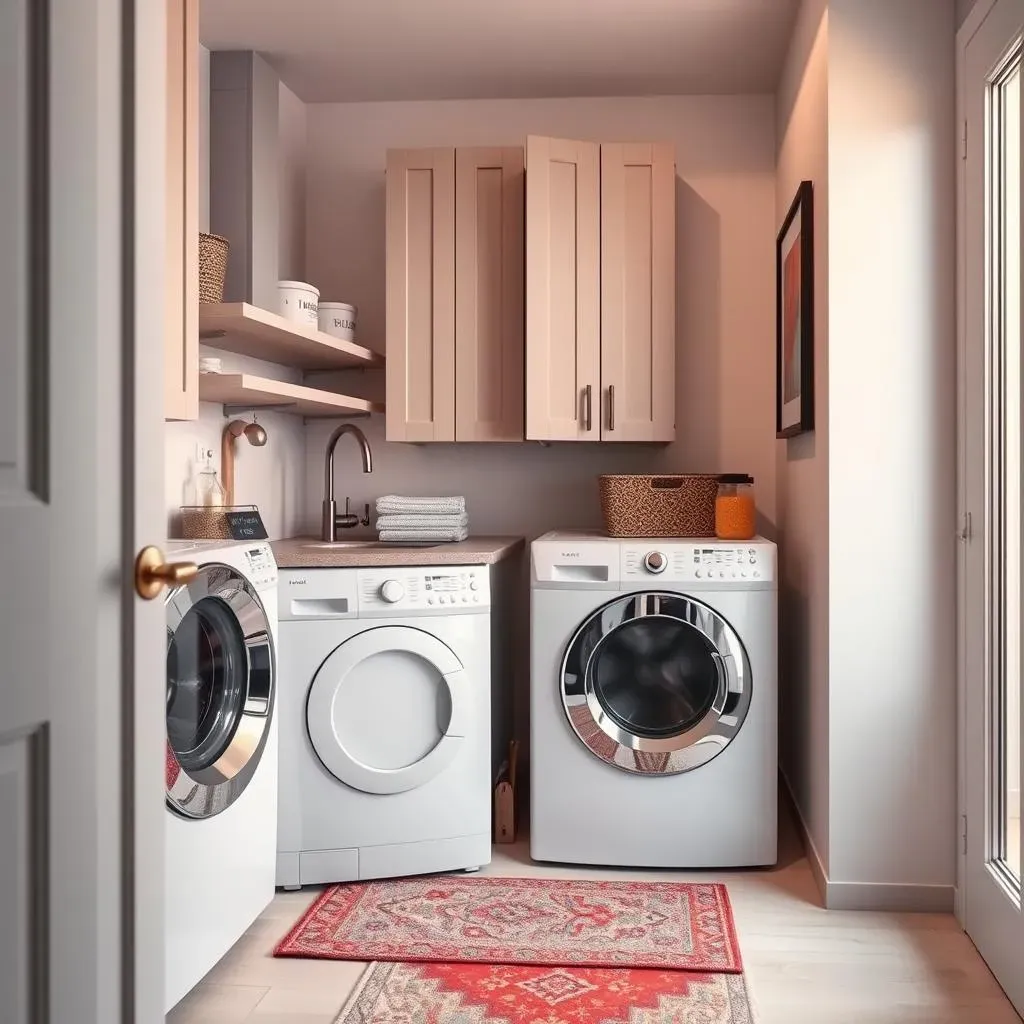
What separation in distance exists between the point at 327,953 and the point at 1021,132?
226 cm

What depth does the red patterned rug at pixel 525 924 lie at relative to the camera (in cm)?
235

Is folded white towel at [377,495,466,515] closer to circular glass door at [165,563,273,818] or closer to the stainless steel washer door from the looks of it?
the stainless steel washer door

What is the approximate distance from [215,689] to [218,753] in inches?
5.3

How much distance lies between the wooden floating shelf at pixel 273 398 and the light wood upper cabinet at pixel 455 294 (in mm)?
199

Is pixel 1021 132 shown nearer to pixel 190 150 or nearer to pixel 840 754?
pixel 840 754

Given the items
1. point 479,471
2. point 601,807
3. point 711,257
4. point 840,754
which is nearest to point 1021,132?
point 840,754

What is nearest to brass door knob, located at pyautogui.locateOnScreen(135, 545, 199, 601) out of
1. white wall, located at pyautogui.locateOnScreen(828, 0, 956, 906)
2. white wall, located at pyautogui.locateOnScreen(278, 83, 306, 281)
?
white wall, located at pyautogui.locateOnScreen(828, 0, 956, 906)

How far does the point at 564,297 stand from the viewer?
134 inches

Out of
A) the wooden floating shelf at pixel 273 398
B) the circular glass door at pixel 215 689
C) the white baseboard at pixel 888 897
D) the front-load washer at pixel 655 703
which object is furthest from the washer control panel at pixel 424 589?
the white baseboard at pixel 888 897

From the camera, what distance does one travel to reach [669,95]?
3.73 m

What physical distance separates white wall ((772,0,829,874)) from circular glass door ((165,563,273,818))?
1.40 meters

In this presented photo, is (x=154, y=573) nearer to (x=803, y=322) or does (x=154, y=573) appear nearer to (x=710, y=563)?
(x=710, y=563)

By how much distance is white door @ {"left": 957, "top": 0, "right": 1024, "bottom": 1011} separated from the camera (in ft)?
6.98

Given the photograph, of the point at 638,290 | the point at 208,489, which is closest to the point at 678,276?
the point at 638,290
